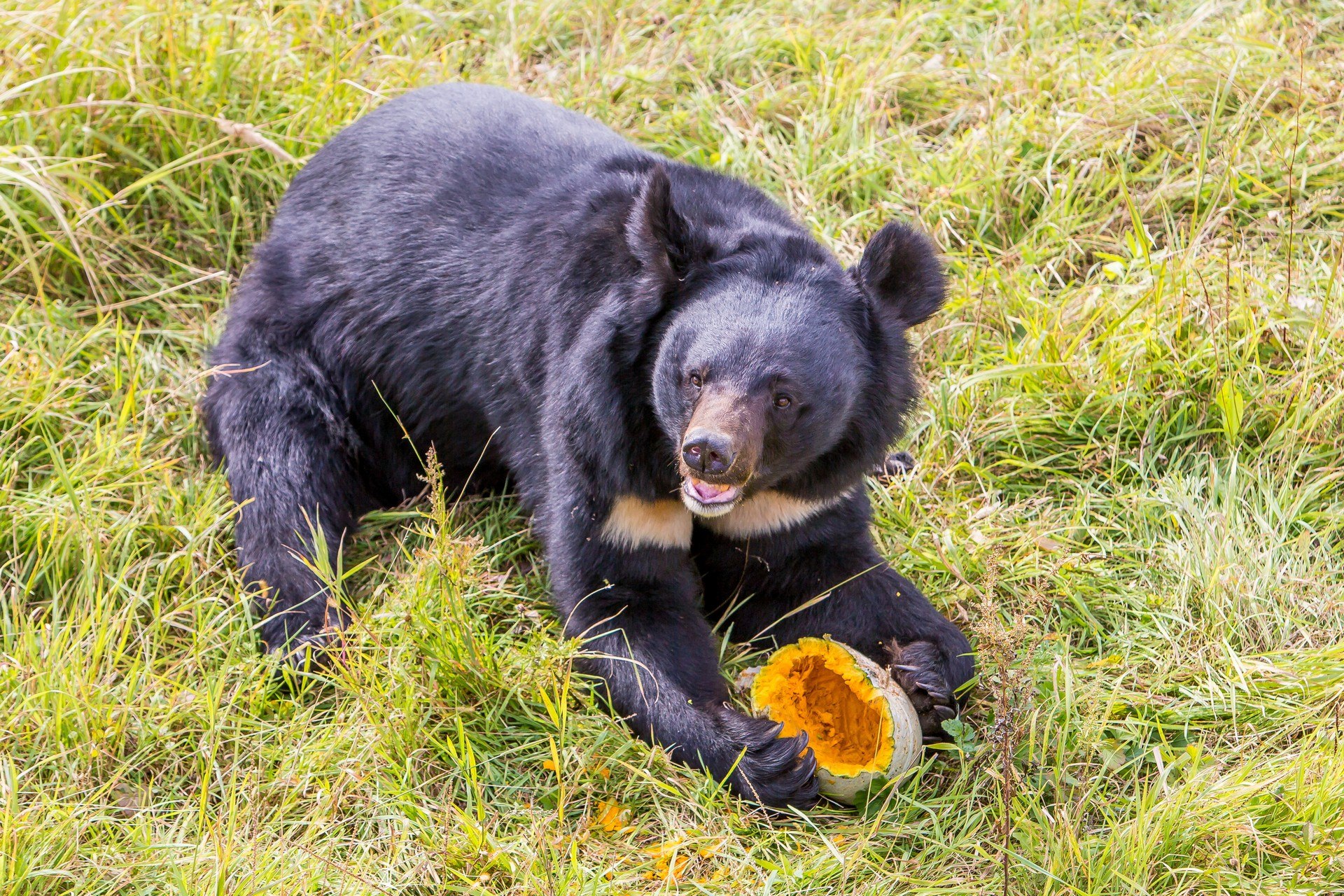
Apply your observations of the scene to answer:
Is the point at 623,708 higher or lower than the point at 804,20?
lower

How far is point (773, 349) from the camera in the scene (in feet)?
10.9

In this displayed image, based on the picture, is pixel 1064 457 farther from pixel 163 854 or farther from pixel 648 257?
pixel 163 854

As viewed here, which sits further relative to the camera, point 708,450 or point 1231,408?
point 1231,408

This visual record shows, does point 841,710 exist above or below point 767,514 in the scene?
below

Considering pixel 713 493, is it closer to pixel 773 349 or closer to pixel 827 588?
pixel 773 349

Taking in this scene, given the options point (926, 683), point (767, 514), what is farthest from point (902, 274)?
point (926, 683)

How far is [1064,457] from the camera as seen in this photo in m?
A: 4.46

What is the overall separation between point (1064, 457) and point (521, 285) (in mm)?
1861

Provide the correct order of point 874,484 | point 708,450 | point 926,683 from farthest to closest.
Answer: point 874,484 → point 926,683 → point 708,450

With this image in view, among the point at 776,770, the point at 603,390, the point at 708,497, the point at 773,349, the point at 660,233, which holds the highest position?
the point at 660,233

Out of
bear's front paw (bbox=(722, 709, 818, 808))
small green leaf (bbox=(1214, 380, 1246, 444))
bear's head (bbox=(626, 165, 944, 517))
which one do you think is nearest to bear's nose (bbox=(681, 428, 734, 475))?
bear's head (bbox=(626, 165, 944, 517))

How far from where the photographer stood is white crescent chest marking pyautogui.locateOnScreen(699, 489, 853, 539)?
3.73 meters

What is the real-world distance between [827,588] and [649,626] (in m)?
0.55

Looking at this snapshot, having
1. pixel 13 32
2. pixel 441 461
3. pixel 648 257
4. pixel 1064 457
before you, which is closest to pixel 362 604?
pixel 441 461
